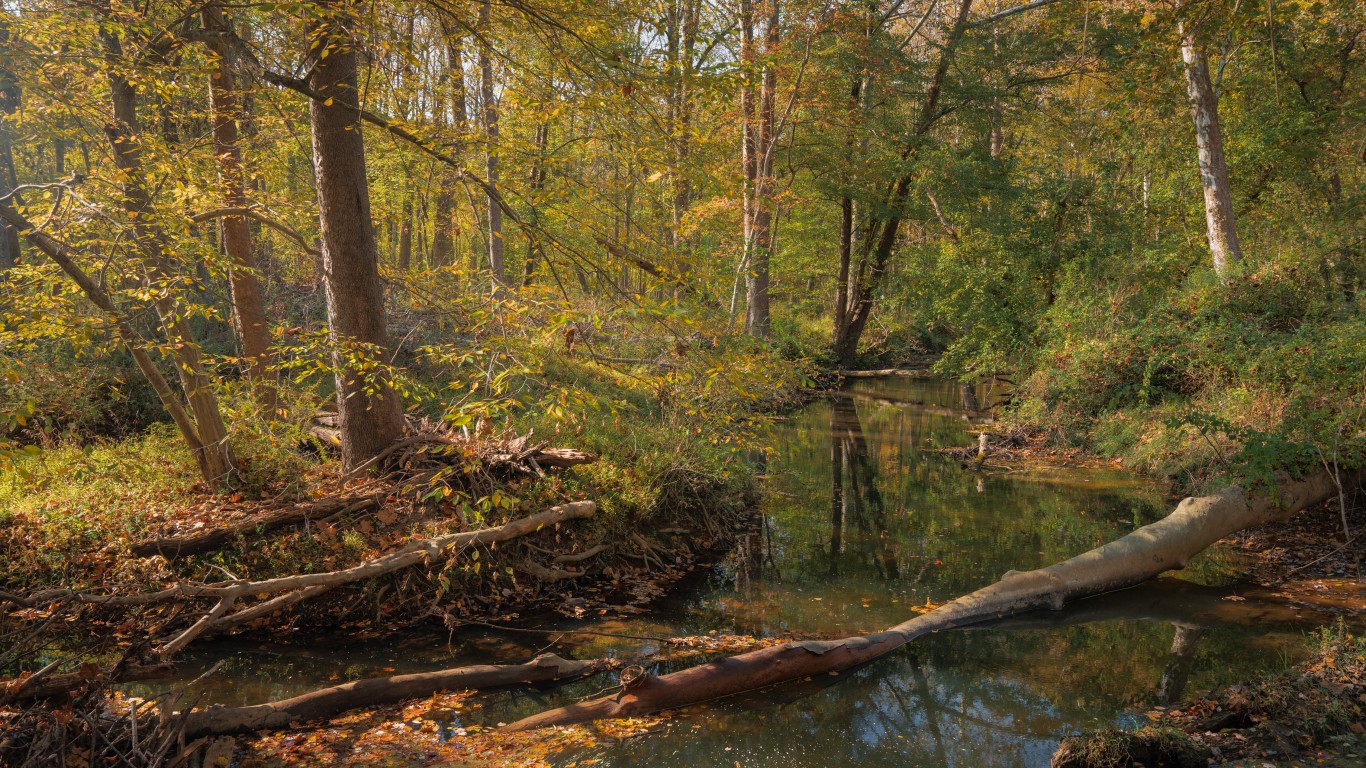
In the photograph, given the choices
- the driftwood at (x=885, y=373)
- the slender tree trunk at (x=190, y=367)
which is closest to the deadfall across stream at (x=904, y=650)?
the slender tree trunk at (x=190, y=367)

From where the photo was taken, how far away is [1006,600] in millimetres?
7027

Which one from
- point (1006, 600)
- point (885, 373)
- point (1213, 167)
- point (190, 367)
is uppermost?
point (1213, 167)

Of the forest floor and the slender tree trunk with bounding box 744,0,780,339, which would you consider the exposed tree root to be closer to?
the forest floor

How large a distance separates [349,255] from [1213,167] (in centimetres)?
1514

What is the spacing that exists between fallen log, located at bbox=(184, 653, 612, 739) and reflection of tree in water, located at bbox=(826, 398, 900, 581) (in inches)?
153

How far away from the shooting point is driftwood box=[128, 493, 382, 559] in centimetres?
659

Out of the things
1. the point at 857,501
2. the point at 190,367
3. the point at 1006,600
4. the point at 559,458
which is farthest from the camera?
the point at 857,501

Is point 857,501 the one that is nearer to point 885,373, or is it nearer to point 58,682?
point 58,682

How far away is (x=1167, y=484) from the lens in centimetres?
1136

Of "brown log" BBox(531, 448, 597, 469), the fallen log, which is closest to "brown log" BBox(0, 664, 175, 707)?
the fallen log

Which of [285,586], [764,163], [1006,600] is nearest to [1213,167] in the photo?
[764,163]

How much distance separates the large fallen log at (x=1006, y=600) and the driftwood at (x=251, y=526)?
3305mm

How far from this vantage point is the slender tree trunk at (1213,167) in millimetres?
14320

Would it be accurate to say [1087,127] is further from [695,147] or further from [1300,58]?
[695,147]
